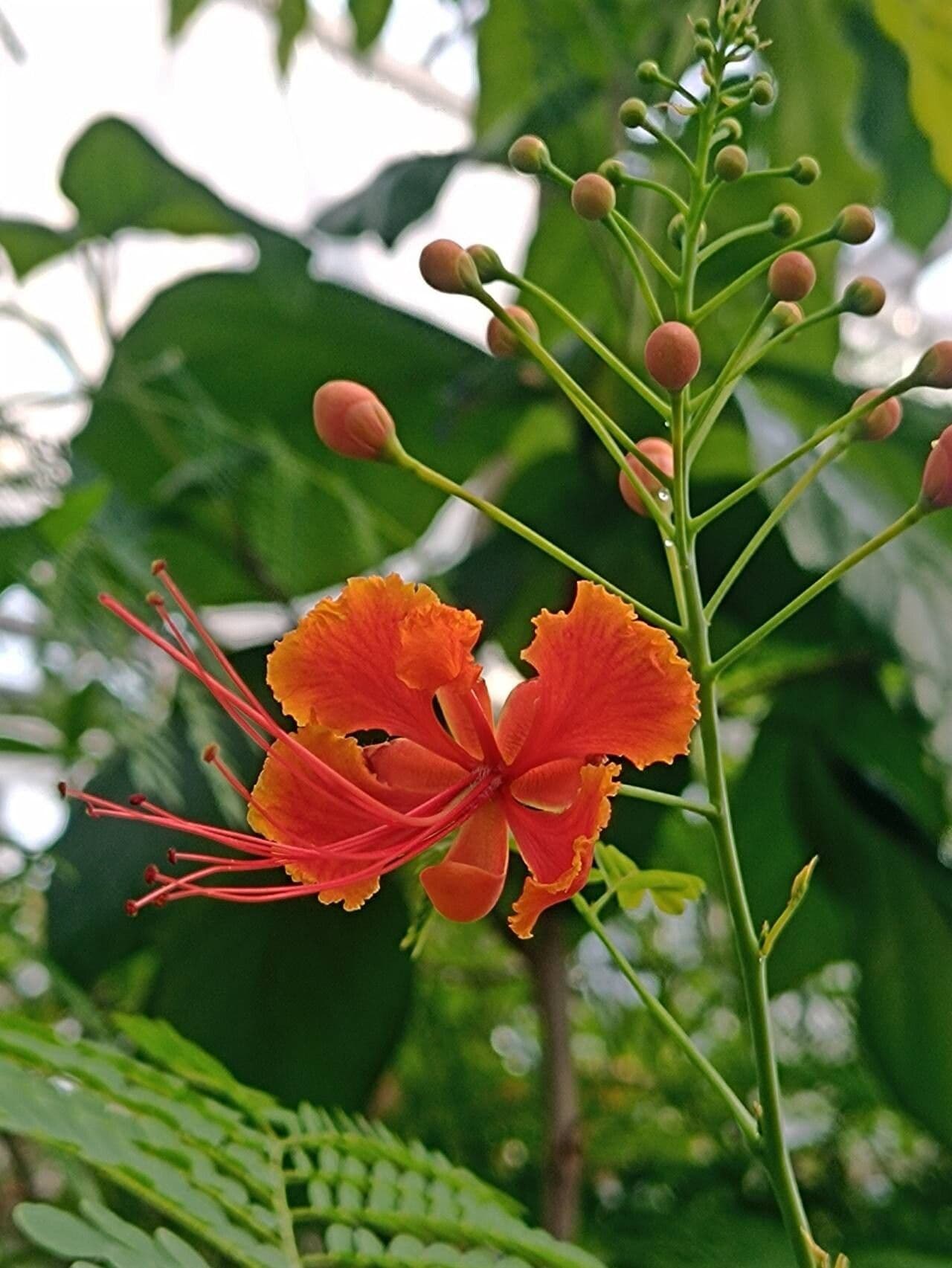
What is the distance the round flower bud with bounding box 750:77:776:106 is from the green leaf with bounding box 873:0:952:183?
348 millimetres

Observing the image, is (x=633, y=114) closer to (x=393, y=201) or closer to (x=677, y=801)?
(x=677, y=801)

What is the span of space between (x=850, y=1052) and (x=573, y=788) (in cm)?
77

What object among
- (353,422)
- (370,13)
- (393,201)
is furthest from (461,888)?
(370,13)

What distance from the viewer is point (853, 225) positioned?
37 cm

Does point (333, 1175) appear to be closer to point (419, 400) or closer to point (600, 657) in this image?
point (600, 657)

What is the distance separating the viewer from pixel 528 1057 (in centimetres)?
112

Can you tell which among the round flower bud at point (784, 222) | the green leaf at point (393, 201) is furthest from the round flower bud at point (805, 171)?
the green leaf at point (393, 201)

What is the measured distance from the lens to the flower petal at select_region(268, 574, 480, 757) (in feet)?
1.17

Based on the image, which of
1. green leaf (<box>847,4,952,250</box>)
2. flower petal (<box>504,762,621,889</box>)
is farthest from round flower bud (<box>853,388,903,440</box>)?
green leaf (<box>847,4,952,250</box>)

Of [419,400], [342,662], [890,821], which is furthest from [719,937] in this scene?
[342,662]

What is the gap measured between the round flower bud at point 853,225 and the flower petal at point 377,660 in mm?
151

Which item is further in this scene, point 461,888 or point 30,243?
point 30,243

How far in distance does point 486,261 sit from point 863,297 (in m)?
0.11

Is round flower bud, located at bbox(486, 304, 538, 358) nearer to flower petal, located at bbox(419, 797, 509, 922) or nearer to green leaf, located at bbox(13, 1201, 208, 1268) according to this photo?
flower petal, located at bbox(419, 797, 509, 922)
